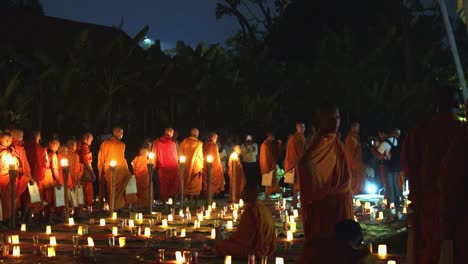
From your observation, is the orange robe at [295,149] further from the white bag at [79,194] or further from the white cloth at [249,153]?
the white bag at [79,194]

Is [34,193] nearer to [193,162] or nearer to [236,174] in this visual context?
[193,162]

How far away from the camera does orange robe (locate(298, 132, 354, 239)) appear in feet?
25.6

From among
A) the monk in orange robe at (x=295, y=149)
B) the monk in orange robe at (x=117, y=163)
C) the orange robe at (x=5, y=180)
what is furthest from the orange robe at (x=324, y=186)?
the monk in orange robe at (x=117, y=163)

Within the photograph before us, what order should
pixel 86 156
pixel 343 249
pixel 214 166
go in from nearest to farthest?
pixel 343 249 < pixel 86 156 < pixel 214 166

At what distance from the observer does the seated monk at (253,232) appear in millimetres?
9445

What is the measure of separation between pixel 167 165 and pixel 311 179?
1007cm

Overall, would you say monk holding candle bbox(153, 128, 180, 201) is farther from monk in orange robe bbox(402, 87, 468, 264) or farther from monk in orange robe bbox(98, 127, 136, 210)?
monk in orange robe bbox(402, 87, 468, 264)

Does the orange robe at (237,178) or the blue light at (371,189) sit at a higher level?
the orange robe at (237,178)

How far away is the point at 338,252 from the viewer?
17.6ft

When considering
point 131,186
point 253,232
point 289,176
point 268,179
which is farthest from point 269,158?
point 253,232

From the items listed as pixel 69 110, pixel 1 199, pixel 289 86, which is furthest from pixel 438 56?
pixel 1 199

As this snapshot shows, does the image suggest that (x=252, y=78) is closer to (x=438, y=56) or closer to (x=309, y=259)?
(x=438, y=56)

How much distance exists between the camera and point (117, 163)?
16344mm

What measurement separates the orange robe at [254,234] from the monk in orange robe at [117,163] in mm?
7085
